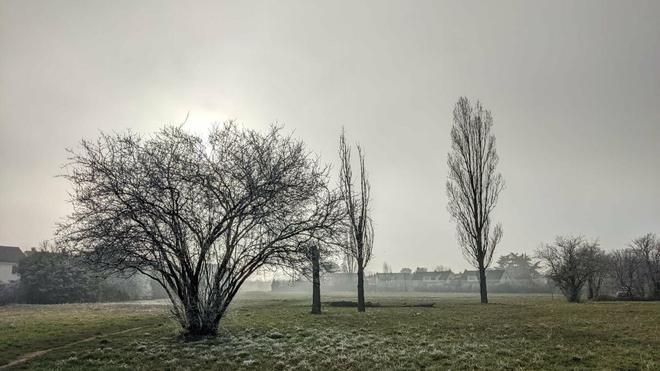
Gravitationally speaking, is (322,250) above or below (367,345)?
above

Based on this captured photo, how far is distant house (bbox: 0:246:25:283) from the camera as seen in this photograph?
9597 cm

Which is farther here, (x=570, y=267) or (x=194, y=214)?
(x=570, y=267)

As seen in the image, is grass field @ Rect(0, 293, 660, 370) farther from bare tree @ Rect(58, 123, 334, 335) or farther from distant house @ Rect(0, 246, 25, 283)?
distant house @ Rect(0, 246, 25, 283)

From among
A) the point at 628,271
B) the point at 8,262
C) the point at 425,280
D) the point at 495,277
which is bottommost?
the point at 425,280

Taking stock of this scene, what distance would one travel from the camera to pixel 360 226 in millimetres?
35844

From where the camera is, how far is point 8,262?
98438 millimetres

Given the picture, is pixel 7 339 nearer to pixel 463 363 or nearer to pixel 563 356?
pixel 463 363

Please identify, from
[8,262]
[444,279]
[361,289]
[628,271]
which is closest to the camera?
[361,289]

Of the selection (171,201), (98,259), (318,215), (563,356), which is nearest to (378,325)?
(318,215)

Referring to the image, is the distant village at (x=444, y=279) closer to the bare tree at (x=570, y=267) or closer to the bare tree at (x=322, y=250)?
the bare tree at (x=570, y=267)

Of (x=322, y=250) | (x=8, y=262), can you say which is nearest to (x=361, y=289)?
(x=322, y=250)

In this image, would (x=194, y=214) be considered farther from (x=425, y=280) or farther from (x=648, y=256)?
(x=425, y=280)

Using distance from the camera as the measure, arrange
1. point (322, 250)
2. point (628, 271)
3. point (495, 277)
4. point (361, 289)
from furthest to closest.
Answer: point (495, 277)
point (628, 271)
point (361, 289)
point (322, 250)

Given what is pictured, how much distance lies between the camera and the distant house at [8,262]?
95975mm
